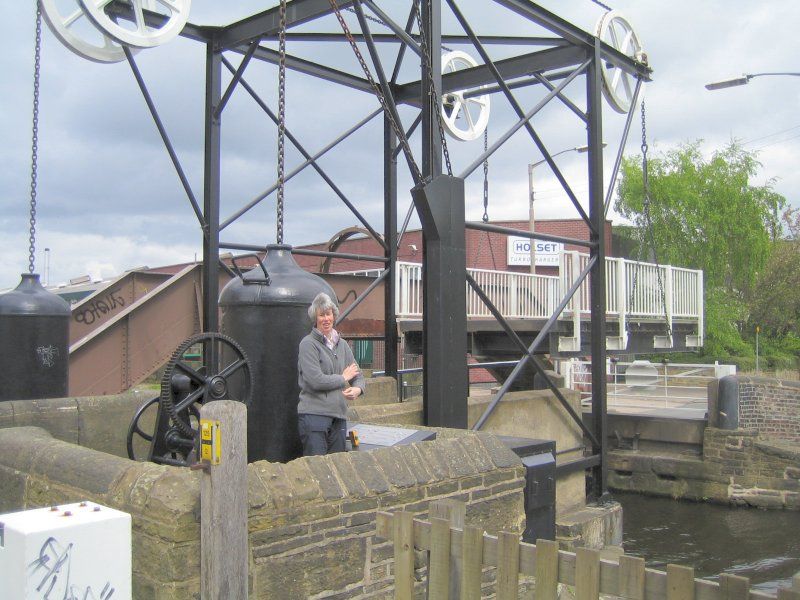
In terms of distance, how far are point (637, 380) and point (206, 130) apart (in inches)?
874

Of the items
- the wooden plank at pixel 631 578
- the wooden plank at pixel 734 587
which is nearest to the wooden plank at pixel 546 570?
the wooden plank at pixel 631 578

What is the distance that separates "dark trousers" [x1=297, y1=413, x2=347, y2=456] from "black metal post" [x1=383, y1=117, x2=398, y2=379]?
6.54 m

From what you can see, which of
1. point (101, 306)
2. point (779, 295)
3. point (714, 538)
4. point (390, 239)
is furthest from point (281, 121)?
point (779, 295)

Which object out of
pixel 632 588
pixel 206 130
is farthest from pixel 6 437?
pixel 206 130

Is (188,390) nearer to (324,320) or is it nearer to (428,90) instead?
(324,320)

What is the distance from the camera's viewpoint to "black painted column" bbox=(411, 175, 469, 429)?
800cm

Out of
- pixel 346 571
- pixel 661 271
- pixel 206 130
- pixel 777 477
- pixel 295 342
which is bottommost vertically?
pixel 777 477

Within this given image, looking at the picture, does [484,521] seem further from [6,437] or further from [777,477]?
[777,477]

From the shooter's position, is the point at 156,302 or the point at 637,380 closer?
the point at 156,302

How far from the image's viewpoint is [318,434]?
5543mm

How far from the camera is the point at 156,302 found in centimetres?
1085

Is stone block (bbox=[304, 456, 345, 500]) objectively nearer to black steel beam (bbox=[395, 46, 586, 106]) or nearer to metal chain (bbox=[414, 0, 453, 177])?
metal chain (bbox=[414, 0, 453, 177])

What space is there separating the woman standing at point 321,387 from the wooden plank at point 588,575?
249cm

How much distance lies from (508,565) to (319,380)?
7.17 feet
